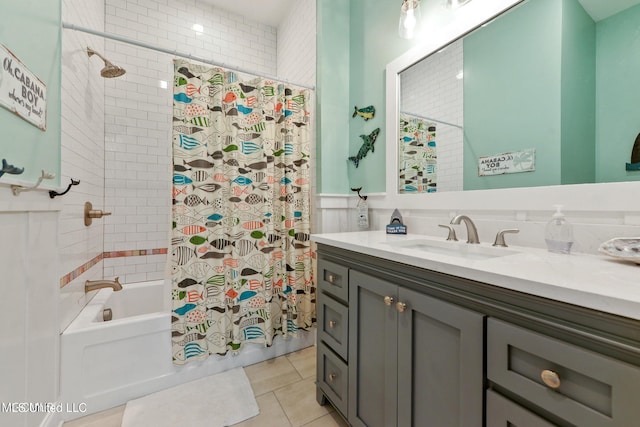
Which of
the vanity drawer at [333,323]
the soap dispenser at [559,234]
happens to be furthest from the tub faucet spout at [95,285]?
the soap dispenser at [559,234]

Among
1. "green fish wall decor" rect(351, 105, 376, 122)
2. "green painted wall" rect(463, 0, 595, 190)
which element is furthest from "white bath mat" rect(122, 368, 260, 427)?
"green fish wall decor" rect(351, 105, 376, 122)

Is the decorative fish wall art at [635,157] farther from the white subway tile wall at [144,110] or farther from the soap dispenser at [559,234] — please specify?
the white subway tile wall at [144,110]

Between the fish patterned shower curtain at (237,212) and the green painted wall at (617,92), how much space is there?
1.53 metres

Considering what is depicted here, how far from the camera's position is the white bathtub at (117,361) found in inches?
52.2

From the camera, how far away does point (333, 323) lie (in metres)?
1.26

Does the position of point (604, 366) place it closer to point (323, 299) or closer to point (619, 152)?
point (619, 152)

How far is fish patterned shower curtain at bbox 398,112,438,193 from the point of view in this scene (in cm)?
144

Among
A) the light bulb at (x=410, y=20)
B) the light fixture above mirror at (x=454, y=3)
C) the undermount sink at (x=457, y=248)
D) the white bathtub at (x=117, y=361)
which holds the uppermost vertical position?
the light bulb at (x=410, y=20)

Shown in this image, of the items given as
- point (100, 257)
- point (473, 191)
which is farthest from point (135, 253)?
point (473, 191)

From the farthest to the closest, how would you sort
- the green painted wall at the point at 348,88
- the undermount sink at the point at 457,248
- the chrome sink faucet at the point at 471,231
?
the green painted wall at the point at 348,88 < the chrome sink faucet at the point at 471,231 < the undermount sink at the point at 457,248

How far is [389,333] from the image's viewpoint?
0.93 m

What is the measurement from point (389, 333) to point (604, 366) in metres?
0.56

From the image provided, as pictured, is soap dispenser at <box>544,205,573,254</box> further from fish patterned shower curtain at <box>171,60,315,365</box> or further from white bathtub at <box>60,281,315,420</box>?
white bathtub at <box>60,281,315,420</box>

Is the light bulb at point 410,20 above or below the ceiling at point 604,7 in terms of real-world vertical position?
above
